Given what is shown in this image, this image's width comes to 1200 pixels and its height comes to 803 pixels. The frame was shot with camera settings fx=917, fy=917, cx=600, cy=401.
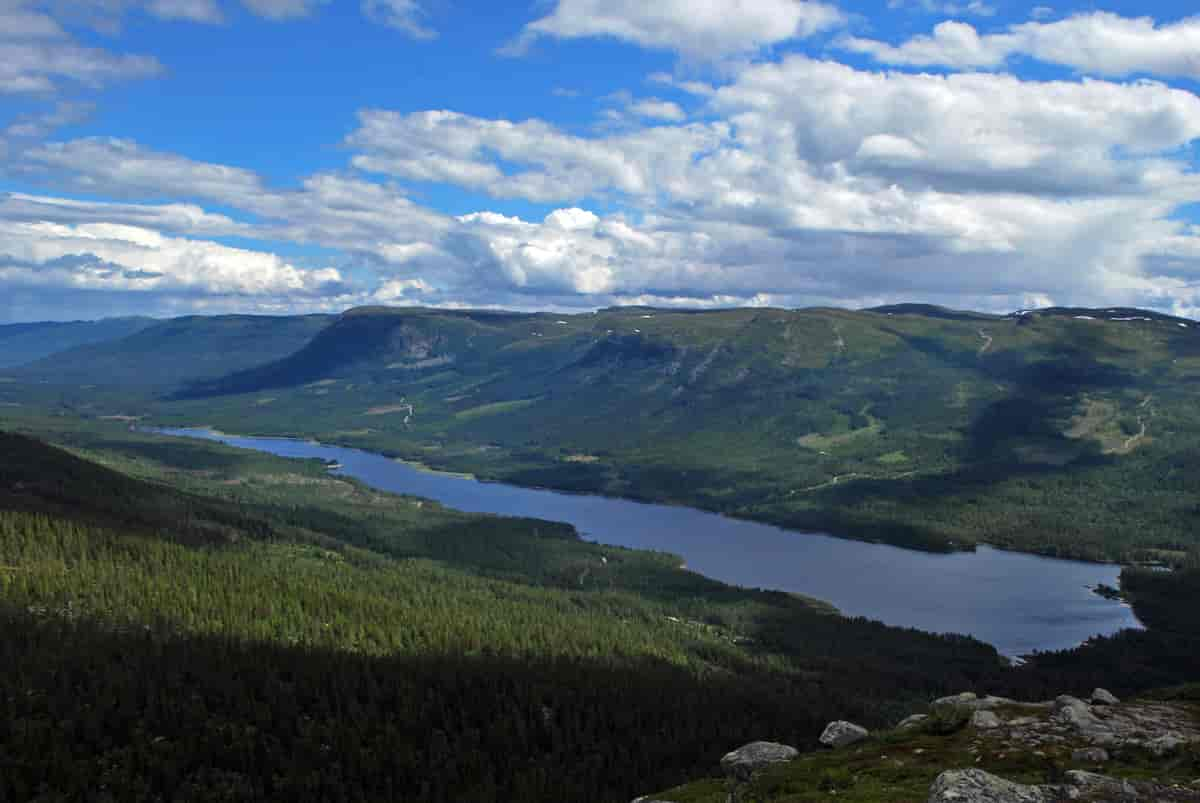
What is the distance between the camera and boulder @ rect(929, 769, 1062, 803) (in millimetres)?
49500

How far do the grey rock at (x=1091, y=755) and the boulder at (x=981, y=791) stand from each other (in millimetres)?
17013

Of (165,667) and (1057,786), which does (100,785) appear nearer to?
(165,667)

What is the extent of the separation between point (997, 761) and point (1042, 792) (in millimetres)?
17878

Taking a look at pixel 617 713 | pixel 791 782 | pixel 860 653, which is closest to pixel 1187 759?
pixel 791 782

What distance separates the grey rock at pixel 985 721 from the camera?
78688 millimetres

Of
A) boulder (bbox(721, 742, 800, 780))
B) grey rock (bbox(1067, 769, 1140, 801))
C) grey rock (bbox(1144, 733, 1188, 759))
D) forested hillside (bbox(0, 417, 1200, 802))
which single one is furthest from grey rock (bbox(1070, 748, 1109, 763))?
forested hillside (bbox(0, 417, 1200, 802))

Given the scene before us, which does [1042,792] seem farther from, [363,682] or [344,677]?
[363,682]

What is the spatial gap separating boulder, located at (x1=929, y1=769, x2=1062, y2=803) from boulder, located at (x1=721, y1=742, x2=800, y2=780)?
1532 inches

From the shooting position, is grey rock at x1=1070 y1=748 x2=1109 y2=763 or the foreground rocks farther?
grey rock at x1=1070 y1=748 x2=1109 y2=763

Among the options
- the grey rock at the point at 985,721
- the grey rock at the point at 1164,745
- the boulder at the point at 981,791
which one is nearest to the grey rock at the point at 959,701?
the grey rock at the point at 985,721

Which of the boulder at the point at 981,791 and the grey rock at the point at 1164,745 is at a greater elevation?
the boulder at the point at 981,791

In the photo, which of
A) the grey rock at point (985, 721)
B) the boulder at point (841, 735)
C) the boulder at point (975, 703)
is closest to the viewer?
the grey rock at point (985, 721)

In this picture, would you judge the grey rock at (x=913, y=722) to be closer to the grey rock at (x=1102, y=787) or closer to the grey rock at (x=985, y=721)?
the grey rock at (x=985, y=721)

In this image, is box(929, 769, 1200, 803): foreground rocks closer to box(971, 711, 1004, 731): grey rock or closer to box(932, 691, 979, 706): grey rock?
box(971, 711, 1004, 731): grey rock
